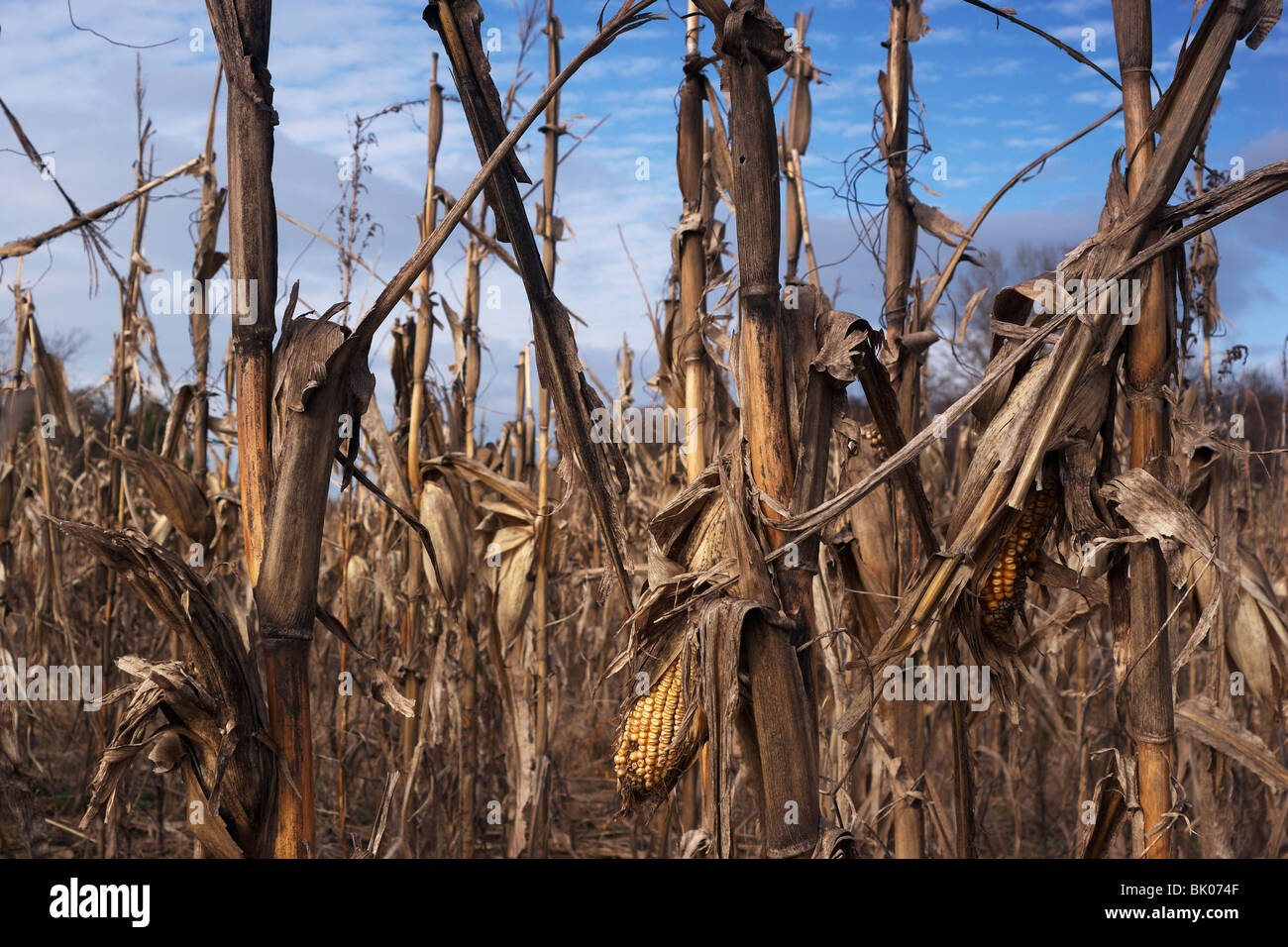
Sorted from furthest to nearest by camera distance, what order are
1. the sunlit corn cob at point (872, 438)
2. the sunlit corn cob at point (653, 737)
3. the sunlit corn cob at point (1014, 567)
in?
1. the sunlit corn cob at point (872, 438)
2. the sunlit corn cob at point (1014, 567)
3. the sunlit corn cob at point (653, 737)

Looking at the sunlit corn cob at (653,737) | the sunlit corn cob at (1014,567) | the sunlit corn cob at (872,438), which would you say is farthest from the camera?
the sunlit corn cob at (872,438)

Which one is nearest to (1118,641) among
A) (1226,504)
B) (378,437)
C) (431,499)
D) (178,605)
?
(1226,504)

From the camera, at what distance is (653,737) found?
144cm

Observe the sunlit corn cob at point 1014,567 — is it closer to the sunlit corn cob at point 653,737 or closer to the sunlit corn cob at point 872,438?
the sunlit corn cob at point 653,737

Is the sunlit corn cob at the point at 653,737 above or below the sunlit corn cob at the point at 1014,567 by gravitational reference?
below

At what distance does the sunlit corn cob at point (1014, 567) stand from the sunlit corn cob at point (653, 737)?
0.57m

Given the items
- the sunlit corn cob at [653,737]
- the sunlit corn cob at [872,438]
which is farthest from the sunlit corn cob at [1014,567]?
the sunlit corn cob at [872,438]

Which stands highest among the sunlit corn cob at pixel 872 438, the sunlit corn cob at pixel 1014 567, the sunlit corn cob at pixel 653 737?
the sunlit corn cob at pixel 872 438

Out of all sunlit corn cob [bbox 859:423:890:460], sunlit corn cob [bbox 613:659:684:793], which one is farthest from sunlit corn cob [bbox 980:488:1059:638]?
sunlit corn cob [bbox 859:423:890:460]

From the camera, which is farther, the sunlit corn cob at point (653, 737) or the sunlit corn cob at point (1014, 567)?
the sunlit corn cob at point (1014, 567)

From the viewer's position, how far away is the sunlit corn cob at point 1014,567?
63.5 inches

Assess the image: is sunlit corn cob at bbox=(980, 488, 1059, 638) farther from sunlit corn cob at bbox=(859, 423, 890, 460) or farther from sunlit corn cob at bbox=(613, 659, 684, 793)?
sunlit corn cob at bbox=(859, 423, 890, 460)

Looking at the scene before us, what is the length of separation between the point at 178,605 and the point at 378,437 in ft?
5.93

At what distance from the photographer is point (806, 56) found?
3.47 meters
